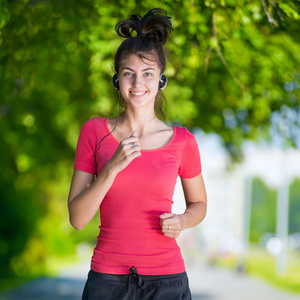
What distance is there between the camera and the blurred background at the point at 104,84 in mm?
4996

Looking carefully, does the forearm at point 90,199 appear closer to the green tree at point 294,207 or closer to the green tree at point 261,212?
the green tree at point 294,207

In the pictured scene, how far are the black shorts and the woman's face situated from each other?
72 cm

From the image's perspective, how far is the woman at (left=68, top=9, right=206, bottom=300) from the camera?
8.06ft

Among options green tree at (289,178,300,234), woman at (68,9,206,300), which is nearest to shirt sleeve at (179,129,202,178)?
woman at (68,9,206,300)

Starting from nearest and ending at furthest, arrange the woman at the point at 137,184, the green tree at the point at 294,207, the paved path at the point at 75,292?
the woman at the point at 137,184 < the paved path at the point at 75,292 < the green tree at the point at 294,207

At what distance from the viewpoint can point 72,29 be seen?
6793 millimetres

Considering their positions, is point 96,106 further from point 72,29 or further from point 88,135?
point 88,135

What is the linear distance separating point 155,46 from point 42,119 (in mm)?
10438

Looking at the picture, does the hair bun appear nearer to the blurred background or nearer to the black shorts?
the blurred background

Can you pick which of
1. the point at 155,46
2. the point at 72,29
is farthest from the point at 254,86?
the point at 155,46

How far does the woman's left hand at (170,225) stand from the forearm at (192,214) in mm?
53

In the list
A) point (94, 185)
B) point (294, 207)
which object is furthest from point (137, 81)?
point (294, 207)

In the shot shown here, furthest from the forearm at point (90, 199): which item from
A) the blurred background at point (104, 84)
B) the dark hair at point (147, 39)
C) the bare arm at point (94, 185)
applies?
the blurred background at point (104, 84)

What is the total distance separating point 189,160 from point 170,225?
1.28 ft
